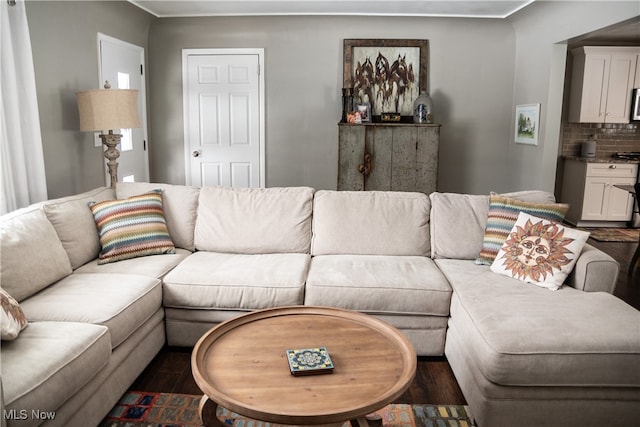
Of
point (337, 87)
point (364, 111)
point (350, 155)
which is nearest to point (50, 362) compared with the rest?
point (350, 155)

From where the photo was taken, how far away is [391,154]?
5.14 m

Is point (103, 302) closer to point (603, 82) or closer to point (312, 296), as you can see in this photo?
point (312, 296)

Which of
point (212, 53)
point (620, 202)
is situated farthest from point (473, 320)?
point (620, 202)

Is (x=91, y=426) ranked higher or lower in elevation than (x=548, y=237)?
lower

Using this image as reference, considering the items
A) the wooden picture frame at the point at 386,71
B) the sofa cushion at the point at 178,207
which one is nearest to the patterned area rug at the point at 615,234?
the wooden picture frame at the point at 386,71

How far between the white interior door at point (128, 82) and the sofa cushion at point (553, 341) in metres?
3.52

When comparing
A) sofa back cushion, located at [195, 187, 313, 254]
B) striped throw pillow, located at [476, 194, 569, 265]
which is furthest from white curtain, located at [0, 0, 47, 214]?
striped throw pillow, located at [476, 194, 569, 265]

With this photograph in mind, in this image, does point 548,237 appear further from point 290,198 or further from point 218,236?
point 218,236

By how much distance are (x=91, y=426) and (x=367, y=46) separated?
4.67m

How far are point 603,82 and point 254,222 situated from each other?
5.11 m

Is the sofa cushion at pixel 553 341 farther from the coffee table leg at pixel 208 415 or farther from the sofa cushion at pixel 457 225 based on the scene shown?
the coffee table leg at pixel 208 415

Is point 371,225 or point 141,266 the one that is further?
point 371,225

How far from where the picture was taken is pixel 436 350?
8.91 feet

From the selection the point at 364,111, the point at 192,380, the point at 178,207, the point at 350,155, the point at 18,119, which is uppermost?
the point at 364,111
